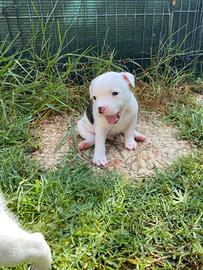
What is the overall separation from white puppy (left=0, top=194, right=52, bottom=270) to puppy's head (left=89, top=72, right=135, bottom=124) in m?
0.93

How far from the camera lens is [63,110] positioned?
9.44 feet

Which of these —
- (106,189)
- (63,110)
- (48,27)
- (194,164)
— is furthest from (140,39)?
(106,189)

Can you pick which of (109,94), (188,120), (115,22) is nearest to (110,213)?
(109,94)

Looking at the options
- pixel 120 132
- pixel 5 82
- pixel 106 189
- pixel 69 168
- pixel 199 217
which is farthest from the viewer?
pixel 5 82

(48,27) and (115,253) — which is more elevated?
(48,27)

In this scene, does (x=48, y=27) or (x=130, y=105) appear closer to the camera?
(x=130, y=105)

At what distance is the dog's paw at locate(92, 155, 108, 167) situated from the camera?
2217mm

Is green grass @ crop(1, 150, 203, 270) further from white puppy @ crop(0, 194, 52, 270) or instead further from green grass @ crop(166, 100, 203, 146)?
green grass @ crop(166, 100, 203, 146)

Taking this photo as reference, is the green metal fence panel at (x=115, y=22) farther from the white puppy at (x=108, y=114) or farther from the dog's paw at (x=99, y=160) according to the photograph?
the dog's paw at (x=99, y=160)

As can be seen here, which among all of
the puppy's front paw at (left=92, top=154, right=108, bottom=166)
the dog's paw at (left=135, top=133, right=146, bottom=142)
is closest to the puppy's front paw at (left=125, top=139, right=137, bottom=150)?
the dog's paw at (left=135, top=133, right=146, bottom=142)

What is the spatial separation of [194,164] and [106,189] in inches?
24.7

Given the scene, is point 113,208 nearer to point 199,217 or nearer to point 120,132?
point 199,217

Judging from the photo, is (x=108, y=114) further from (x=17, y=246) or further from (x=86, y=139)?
(x=17, y=246)

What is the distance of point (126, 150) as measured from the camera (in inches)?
94.4
